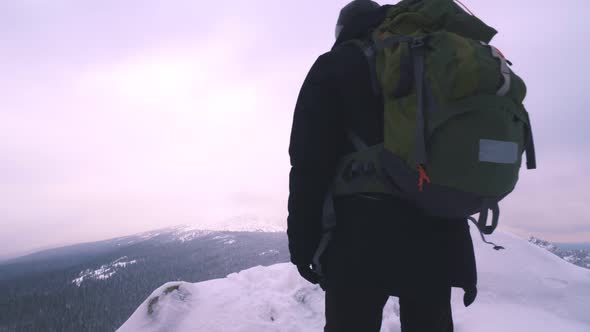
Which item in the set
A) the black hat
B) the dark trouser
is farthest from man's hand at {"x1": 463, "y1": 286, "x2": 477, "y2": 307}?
the black hat

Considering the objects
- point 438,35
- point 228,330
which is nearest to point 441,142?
point 438,35

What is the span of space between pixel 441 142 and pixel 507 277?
6905 mm

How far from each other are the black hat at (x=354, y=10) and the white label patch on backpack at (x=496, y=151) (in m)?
1.37

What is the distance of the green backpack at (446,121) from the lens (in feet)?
4.91

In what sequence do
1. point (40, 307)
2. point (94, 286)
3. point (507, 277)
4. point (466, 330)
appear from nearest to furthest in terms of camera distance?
1. point (466, 330)
2. point (507, 277)
3. point (40, 307)
4. point (94, 286)

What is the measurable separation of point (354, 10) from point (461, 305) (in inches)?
251

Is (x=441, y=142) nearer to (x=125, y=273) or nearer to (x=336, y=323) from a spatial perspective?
(x=336, y=323)

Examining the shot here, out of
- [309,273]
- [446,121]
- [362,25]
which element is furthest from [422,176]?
[362,25]

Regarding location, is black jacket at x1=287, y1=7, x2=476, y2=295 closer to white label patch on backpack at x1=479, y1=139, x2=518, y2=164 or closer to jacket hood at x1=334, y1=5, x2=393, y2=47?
jacket hood at x1=334, y1=5, x2=393, y2=47

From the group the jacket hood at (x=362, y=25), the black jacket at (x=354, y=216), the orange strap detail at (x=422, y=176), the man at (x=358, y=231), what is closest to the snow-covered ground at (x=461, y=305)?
the man at (x=358, y=231)

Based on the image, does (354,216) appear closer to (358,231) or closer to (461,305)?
(358,231)

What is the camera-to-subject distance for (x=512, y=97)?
5.34ft

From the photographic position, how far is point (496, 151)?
150 centimetres

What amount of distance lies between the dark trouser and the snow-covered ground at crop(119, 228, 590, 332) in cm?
410
